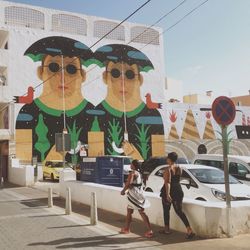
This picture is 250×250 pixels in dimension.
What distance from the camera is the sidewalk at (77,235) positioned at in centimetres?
880

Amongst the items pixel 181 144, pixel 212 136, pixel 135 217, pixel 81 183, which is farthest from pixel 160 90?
pixel 135 217

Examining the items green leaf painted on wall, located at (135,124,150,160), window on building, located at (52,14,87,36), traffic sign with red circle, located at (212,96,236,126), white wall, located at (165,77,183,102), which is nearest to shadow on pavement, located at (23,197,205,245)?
traffic sign with red circle, located at (212,96,236,126)

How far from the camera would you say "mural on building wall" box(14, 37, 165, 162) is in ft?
104

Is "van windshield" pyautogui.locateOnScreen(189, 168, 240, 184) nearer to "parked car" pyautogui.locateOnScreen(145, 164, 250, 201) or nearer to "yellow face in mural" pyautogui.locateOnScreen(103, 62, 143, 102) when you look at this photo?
"parked car" pyautogui.locateOnScreen(145, 164, 250, 201)

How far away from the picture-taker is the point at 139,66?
123ft

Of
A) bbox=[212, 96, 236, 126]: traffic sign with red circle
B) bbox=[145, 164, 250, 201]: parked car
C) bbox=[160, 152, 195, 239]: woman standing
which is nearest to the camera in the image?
bbox=[212, 96, 236, 126]: traffic sign with red circle

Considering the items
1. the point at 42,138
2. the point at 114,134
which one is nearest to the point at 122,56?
the point at 114,134

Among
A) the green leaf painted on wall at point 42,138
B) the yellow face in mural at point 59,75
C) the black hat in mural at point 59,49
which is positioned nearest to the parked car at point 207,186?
the green leaf painted on wall at point 42,138

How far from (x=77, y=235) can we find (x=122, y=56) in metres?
27.8

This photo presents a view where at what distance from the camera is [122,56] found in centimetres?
3656

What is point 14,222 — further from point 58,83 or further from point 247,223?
point 58,83

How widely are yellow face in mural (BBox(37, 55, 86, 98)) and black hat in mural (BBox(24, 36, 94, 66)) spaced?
1.32 ft

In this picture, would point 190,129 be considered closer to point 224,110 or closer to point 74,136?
point 74,136

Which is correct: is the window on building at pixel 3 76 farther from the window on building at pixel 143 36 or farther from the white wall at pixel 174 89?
the white wall at pixel 174 89
